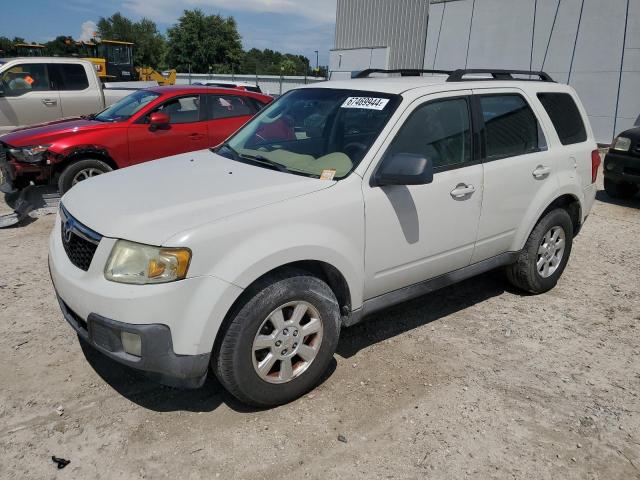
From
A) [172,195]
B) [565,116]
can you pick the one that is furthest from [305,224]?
[565,116]

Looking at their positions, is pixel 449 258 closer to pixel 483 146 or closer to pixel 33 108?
pixel 483 146

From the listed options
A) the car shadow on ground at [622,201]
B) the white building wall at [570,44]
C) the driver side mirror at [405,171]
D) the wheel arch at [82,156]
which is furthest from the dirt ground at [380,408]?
the white building wall at [570,44]

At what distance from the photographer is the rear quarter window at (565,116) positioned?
4395 mm

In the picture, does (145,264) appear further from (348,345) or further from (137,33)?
(137,33)

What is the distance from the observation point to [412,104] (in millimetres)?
3391

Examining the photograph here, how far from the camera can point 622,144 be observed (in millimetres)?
8203

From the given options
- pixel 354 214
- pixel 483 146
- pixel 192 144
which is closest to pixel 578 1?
pixel 192 144

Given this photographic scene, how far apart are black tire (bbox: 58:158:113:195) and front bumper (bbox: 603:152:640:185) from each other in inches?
300

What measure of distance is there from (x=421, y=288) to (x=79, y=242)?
217cm

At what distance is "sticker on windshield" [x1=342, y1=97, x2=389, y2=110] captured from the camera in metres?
3.42

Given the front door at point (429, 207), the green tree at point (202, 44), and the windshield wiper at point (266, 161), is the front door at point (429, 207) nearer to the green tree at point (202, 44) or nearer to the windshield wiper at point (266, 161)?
the windshield wiper at point (266, 161)

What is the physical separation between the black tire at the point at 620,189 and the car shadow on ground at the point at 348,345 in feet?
15.9

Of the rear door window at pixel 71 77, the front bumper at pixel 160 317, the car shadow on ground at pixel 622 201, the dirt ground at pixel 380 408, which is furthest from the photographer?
the rear door window at pixel 71 77

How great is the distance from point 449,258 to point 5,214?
5.75m
